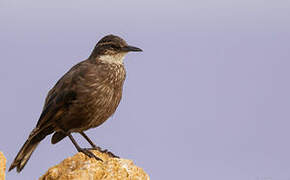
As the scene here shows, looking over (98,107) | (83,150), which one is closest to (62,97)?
(98,107)

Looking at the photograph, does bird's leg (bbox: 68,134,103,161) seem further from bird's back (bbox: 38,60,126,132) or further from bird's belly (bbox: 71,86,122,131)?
bird's belly (bbox: 71,86,122,131)

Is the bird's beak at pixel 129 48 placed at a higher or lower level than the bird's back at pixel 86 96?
higher

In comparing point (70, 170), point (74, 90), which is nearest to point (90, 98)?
point (74, 90)

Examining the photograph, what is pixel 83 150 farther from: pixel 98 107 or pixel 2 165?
pixel 2 165

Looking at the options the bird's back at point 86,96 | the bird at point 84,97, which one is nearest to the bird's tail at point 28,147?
the bird at point 84,97

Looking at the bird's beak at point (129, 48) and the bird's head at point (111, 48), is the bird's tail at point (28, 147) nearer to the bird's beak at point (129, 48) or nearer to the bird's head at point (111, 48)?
the bird's head at point (111, 48)

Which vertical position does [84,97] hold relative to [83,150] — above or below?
above
